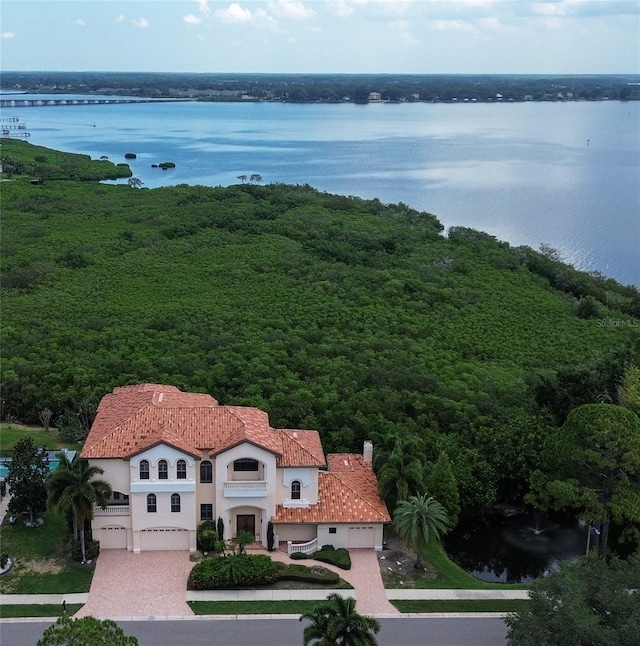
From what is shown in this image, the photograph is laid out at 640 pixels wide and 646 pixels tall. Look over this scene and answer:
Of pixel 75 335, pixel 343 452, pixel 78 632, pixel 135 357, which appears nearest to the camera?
pixel 78 632

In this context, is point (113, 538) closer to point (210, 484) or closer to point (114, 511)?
point (114, 511)

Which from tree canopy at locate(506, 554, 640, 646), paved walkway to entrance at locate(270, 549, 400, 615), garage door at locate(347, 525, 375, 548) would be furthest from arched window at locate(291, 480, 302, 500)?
tree canopy at locate(506, 554, 640, 646)

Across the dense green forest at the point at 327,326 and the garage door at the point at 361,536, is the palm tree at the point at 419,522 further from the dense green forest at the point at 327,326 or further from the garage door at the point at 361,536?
the dense green forest at the point at 327,326

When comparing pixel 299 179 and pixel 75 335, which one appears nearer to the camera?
pixel 75 335

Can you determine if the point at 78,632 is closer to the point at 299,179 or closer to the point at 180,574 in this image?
the point at 180,574

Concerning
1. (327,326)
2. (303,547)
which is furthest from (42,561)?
(327,326)

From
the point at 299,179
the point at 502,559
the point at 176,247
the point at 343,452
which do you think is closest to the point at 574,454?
the point at 502,559
